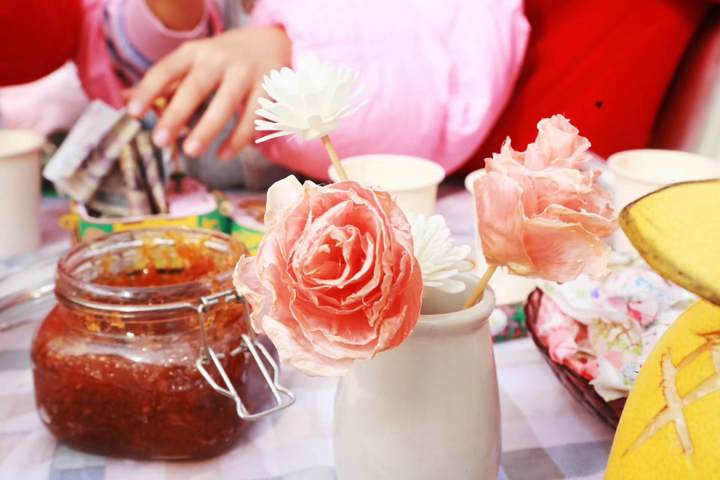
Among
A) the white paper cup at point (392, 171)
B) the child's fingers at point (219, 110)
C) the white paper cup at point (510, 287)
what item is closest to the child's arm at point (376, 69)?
the child's fingers at point (219, 110)

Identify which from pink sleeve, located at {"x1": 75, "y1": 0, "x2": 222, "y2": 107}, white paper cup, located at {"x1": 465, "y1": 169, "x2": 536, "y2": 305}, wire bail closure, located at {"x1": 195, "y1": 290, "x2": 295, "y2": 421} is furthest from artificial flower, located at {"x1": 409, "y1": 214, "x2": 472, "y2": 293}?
pink sleeve, located at {"x1": 75, "y1": 0, "x2": 222, "y2": 107}

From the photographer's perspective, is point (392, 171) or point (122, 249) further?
point (392, 171)

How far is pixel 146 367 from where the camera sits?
430 mm

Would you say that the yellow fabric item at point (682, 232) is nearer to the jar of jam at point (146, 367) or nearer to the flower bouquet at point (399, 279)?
the flower bouquet at point (399, 279)

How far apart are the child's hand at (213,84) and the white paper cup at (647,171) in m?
0.37

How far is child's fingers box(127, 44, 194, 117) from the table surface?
11.2 inches

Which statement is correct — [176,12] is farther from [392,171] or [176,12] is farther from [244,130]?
[392,171]

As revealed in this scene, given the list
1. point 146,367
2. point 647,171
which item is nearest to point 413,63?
point 647,171

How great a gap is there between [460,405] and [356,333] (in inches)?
3.7

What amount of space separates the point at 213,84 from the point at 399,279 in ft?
1.80

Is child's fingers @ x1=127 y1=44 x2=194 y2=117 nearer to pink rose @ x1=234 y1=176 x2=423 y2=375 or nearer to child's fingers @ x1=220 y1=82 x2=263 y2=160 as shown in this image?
child's fingers @ x1=220 y1=82 x2=263 y2=160

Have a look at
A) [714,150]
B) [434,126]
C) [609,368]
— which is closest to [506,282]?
[609,368]

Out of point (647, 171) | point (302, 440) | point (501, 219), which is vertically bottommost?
point (302, 440)

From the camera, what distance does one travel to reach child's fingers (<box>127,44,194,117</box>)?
752 millimetres
